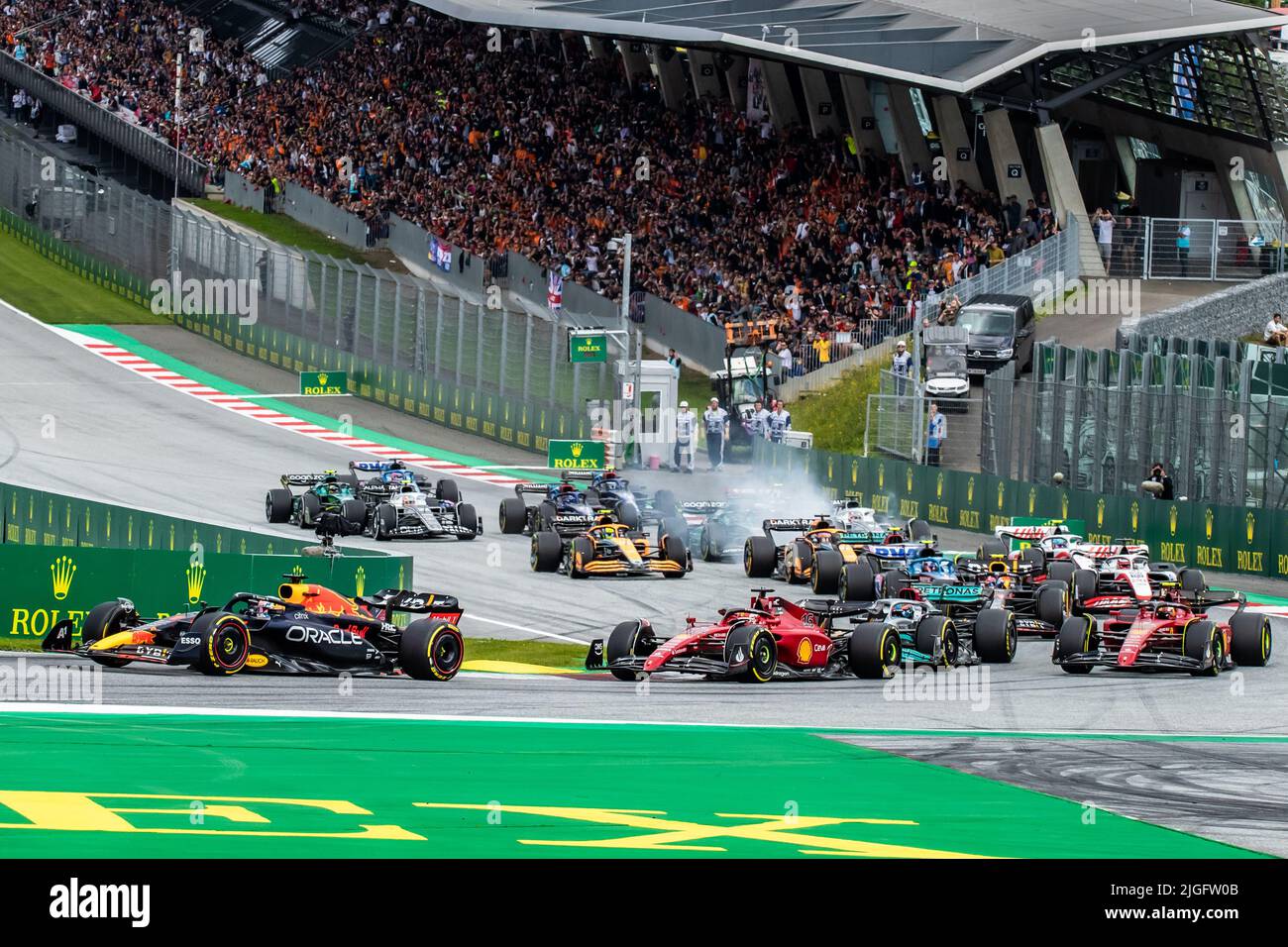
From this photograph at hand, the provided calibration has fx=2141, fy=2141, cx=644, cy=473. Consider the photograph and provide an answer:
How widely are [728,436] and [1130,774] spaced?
29215mm

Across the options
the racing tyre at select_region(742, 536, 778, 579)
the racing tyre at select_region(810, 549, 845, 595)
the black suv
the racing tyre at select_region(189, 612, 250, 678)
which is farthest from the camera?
the black suv

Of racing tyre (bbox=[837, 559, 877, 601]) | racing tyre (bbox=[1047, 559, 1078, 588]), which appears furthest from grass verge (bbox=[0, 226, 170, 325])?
racing tyre (bbox=[1047, 559, 1078, 588])

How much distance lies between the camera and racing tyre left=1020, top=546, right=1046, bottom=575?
26688mm

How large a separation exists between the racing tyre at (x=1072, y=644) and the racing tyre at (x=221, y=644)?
332 inches

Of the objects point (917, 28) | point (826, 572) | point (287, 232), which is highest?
point (917, 28)

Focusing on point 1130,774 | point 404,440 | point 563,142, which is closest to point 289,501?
point 404,440

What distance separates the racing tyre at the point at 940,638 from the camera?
21562 millimetres

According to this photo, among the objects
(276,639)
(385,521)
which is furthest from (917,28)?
(276,639)

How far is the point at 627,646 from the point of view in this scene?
20.9m

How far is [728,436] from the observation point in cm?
4444

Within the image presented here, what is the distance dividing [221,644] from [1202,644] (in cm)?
986

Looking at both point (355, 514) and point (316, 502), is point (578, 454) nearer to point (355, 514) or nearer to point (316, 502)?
point (316, 502)

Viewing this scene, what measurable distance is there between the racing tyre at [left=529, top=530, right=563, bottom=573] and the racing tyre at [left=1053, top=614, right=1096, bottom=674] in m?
9.43

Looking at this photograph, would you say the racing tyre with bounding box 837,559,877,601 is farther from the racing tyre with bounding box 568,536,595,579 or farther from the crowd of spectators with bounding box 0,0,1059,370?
the crowd of spectators with bounding box 0,0,1059,370
